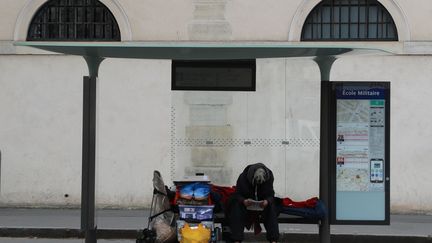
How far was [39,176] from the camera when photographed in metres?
14.0

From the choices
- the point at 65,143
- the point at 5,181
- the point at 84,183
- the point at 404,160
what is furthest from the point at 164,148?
the point at 84,183

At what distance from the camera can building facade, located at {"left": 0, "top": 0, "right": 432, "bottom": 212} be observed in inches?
536

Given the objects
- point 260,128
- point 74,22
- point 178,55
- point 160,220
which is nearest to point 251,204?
point 160,220

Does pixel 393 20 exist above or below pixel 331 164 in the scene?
above

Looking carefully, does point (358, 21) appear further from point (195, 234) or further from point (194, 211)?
point (195, 234)

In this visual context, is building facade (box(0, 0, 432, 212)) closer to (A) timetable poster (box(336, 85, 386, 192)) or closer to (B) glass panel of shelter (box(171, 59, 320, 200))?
(B) glass panel of shelter (box(171, 59, 320, 200))

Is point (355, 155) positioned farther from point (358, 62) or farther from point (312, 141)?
point (358, 62)

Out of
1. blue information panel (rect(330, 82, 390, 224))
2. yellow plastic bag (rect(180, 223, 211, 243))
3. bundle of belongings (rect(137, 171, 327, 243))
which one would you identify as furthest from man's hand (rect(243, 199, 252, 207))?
blue information panel (rect(330, 82, 390, 224))

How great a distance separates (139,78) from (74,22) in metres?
1.62

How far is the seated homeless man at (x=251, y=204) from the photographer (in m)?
8.21

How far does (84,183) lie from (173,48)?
1803 mm

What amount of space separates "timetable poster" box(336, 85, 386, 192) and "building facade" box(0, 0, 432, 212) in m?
5.03

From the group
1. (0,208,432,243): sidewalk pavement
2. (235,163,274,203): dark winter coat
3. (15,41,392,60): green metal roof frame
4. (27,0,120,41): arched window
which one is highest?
(27,0,120,41): arched window

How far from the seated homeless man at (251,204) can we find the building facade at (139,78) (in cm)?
500
